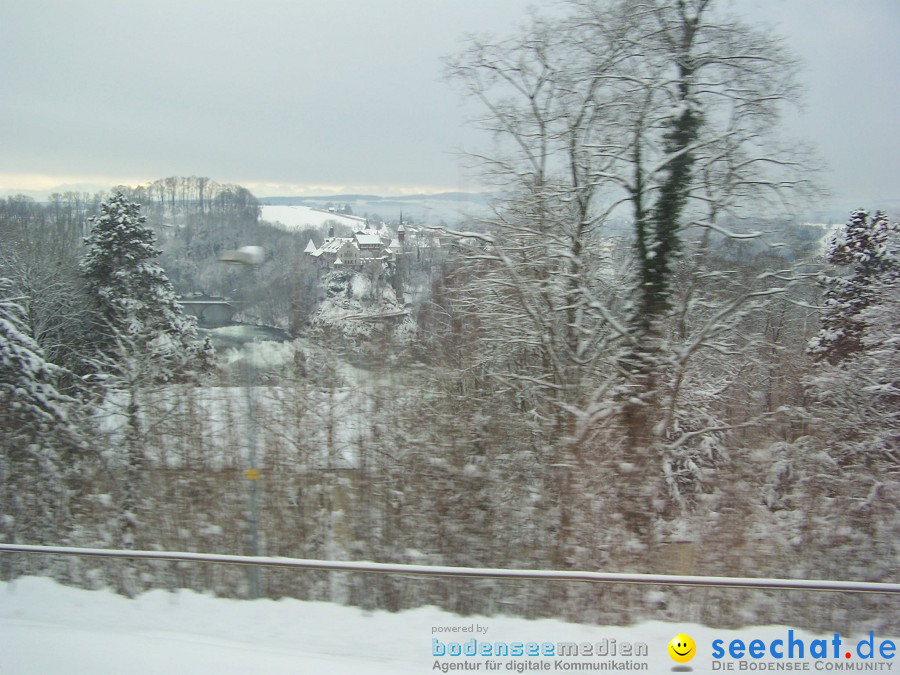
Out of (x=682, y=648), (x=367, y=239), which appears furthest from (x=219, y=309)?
(x=367, y=239)

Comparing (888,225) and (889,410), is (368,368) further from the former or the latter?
(888,225)

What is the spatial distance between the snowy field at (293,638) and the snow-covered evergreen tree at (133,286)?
612 centimetres

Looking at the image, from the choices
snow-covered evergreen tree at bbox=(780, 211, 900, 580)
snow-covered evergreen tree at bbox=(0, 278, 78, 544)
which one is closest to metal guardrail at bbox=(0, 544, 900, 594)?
snow-covered evergreen tree at bbox=(780, 211, 900, 580)

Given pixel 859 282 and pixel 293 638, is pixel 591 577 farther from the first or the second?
pixel 859 282

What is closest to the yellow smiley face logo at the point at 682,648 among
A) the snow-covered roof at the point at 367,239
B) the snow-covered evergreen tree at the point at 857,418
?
the snow-covered evergreen tree at the point at 857,418

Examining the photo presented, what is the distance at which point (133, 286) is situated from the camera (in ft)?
50.7

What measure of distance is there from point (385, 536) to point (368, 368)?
2.70 m

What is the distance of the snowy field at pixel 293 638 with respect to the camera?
394cm

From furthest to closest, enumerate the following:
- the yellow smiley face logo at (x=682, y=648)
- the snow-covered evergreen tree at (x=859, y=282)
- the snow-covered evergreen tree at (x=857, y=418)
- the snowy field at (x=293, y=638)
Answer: the snow-covered evergreen tree at (x=859, y=282)
the snow-covered evergreen tree at (x=857, y=418)
the yellow smiley face logo at (x=682, y=648)
the snowy field at (x=293, y=638)

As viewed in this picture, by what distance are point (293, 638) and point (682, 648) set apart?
277cm

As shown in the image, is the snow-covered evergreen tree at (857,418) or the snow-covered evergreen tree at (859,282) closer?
the snow-covered evergreen tree at (857,418)

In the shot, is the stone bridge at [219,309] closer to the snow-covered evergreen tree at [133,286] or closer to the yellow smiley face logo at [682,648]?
the snow-covered evergreen tree at [133,286]

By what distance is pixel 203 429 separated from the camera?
898 centimetres

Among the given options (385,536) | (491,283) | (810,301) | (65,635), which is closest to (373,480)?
(385,536)
